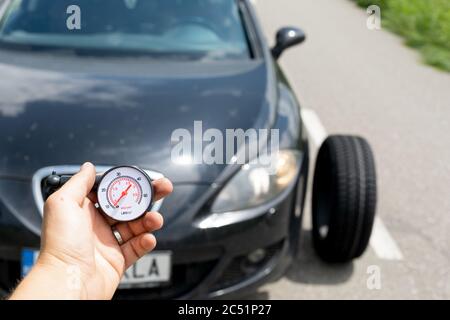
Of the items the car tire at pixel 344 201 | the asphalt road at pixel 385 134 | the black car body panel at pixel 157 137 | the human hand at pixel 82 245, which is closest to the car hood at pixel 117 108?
the black car body panel at pixel 157 137

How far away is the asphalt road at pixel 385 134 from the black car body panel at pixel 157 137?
570mm

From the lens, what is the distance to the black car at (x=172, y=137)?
230 centimetres

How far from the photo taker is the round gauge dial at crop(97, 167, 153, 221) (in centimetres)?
150

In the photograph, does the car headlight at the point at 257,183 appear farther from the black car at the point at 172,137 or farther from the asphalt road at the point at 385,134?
the asphalt road at the point at 385,134

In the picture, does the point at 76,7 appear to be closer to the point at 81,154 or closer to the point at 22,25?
the point at 22,25

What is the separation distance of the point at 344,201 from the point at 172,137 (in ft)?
3.09

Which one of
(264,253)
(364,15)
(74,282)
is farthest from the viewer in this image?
(364,15)

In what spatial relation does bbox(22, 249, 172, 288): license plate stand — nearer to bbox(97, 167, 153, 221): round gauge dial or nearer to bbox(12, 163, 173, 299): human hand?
bbox(12, 163, 173, 299): human hand

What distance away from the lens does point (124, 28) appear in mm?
3270

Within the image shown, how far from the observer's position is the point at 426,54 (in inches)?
340

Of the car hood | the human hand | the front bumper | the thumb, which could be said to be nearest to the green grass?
the car hood

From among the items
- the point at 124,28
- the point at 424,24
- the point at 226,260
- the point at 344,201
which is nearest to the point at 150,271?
the point at 226,260
